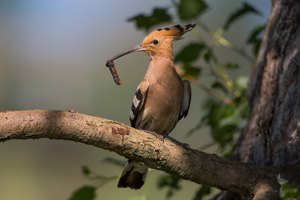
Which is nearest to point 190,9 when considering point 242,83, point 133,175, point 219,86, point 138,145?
point 219,86

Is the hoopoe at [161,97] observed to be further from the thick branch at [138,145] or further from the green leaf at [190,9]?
the thick branch at [138,145]

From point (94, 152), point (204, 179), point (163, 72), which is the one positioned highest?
point (163, 72)

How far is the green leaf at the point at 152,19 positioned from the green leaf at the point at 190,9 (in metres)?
0.09

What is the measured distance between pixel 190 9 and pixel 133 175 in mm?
769

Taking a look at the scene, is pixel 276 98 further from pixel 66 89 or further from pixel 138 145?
pixel 66 89

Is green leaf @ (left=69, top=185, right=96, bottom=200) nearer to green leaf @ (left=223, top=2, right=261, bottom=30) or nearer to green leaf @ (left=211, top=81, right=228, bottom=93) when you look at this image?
green leaf @ (left=211, top=81, right=228, bottom=93)

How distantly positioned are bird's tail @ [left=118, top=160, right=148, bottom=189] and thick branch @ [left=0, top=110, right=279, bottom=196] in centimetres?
80

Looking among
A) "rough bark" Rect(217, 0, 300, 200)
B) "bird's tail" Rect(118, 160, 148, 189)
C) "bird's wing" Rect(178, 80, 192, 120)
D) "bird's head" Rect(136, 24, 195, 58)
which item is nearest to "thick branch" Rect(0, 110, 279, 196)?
"rough bark" Rect(217, 0, 300, 200)

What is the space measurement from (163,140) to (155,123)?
1.09 meters

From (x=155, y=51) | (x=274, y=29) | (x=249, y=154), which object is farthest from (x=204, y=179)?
(x=155, y=51)

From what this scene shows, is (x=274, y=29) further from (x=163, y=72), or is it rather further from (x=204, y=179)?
(x=204, y=179)

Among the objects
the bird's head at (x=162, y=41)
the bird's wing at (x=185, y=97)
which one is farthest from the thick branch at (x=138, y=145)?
the bird's head at (x=162, y=41)

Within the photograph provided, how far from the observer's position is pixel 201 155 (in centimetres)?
313

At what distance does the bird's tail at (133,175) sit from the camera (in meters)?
3.94
